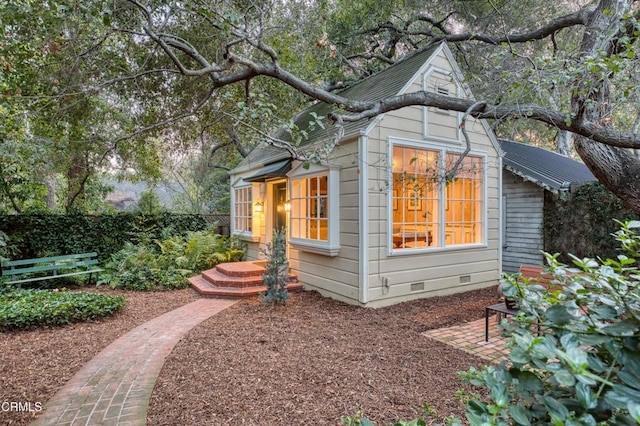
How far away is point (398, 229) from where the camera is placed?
20.9 feet

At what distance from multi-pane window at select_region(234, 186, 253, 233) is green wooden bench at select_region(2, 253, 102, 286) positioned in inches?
151

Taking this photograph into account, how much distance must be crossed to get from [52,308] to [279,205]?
16.5 feet

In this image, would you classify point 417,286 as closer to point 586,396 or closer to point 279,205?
point 279,205

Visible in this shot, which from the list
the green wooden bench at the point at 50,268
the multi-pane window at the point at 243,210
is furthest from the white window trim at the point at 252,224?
the green wooden bench at the point at 50,268

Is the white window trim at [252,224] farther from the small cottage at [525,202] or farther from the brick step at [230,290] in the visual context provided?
the small cottage at [525,202]

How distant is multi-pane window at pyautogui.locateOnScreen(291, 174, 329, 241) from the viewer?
6.61 metres

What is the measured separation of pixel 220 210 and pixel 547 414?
17.7 metres

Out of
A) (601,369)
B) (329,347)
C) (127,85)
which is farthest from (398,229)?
(127,85)

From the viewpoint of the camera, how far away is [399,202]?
6434 mm

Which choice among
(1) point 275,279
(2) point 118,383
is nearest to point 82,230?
(1) point 275,279

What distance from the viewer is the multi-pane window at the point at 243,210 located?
10.0m

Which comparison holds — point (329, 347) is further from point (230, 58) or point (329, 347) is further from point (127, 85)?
point (127, 85)

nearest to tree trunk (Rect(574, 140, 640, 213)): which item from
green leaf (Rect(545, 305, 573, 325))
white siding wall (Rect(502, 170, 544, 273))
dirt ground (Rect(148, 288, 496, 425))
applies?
dirt ground (Rect(148, 288, 496, 425))

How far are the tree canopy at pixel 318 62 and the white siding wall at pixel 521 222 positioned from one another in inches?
92.0
